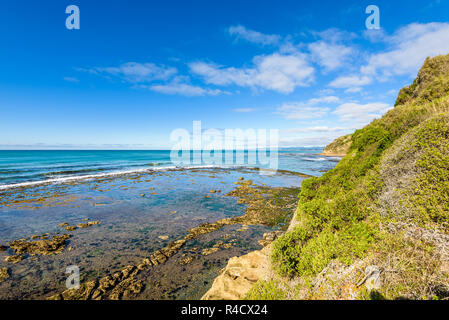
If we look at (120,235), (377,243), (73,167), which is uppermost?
(377,243)

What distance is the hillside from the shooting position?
3662mm

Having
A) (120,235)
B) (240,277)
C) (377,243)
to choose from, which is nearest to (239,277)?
(240,277)

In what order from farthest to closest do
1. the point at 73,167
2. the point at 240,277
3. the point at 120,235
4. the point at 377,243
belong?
1. the point at 73,167
2. the point at 120,235
3. the point at 240,277
4. the point at 377,243

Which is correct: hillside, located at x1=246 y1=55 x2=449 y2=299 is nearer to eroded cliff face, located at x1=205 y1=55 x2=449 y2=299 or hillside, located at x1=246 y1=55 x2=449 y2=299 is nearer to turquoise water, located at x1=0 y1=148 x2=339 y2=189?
eroded cliff face, located at x1=205 y1=55 x2=449 y2=299

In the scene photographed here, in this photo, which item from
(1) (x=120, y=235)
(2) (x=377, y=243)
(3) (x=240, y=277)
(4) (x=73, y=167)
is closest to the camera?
(2) (x=377, y=243)

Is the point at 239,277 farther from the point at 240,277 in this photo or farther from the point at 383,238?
the point at 383,238

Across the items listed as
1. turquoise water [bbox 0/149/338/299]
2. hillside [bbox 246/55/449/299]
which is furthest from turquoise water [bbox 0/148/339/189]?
hillside [bbox 246/55/449/299]

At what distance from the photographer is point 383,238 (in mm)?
4734

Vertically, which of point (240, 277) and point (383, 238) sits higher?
point (383, 238)

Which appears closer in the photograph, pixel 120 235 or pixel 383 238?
pixel 383 238

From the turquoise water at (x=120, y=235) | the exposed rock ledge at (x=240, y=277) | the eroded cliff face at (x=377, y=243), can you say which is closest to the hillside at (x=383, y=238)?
the eroded cliff face at (x=377, y=243)

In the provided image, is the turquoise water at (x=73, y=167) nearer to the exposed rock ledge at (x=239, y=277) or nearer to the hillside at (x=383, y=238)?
the hillside at (x=383, y=238)

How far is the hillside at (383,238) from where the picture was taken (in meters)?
3.66
